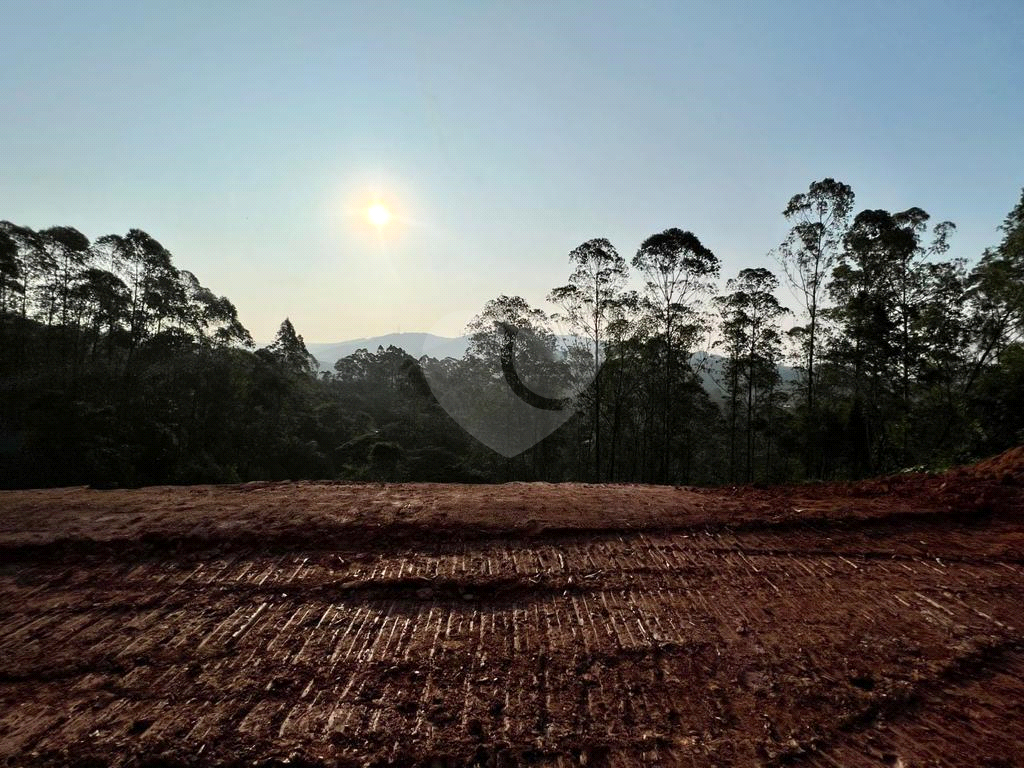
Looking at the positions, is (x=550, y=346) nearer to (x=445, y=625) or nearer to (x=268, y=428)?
(x=268, y=428)

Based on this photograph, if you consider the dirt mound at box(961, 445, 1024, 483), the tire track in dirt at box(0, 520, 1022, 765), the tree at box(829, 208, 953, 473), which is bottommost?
the tire track in dirt at box(0, 520, 1022, 765)

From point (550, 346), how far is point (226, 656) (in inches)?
838

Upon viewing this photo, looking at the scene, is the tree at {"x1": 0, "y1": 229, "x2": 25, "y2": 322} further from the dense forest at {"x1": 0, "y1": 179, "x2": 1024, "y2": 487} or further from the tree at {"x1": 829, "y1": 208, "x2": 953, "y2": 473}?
the tree at {"x1": 829, "y1": 208, "x2": 953, "y2": 473}

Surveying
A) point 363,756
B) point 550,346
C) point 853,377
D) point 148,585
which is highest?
point 550,346

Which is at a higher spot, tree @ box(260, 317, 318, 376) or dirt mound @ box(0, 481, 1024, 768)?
tree @ box(260, 317, 318, 376)

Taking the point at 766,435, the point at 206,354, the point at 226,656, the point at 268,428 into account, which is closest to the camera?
the point at 226,656

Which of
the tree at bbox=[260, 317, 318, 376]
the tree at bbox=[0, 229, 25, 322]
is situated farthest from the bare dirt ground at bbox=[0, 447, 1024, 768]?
the tree at bbox=[260, 317, 318, 376]

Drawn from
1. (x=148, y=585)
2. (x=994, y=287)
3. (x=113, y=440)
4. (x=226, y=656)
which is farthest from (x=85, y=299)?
(x=994, y=287)

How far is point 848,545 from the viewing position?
5.49 meters

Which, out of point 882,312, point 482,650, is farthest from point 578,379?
point 482,650

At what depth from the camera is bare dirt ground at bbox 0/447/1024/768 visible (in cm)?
294

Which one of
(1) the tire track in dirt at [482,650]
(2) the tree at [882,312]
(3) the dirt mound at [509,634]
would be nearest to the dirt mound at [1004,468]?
(3) the dirt mound at [509,634]

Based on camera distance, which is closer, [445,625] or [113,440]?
[445,625]

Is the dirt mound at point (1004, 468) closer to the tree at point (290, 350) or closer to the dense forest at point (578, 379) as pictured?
the dense forest at point (578, 379)
